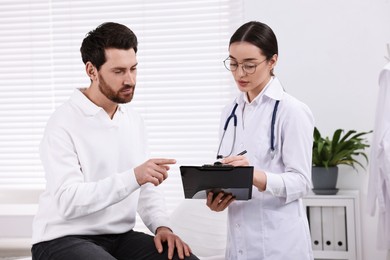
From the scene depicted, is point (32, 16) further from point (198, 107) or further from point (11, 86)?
point (198, 107)

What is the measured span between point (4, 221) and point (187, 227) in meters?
0.91

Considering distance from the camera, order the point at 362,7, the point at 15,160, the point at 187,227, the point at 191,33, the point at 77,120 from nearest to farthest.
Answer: the point at 77,120 → the point at 187,227 → the point at 362,7 → the point at 191,33 → the point at 15,160

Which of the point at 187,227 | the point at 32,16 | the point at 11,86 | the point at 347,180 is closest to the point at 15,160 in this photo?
the point at 11,86

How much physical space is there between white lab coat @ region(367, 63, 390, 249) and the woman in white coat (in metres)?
1.03

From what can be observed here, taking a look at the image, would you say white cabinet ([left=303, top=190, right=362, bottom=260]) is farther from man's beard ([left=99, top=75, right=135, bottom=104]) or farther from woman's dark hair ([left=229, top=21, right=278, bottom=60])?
man's beard ([left=99, top=75, right=135, bottom=104])

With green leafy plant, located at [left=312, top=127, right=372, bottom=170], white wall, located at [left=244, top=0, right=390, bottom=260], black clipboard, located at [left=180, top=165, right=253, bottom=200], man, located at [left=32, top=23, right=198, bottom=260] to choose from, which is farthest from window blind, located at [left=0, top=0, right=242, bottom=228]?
black clipboard, located at [left=180, top=165, right=253, bottom=200]

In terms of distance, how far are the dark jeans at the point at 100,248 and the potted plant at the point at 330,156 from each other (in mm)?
1675

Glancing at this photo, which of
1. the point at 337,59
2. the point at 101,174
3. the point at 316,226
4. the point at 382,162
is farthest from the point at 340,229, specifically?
the point at 101,174

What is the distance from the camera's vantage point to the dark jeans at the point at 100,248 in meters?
2.04

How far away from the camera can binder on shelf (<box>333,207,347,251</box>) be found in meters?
3.67

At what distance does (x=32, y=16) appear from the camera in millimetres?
4531

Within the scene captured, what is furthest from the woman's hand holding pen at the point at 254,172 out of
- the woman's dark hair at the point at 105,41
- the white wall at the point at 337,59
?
the white wall at the point at 337,59

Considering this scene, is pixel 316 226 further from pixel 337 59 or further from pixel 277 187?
pixel 277 187

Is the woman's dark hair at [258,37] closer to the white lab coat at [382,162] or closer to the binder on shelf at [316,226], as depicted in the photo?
the white lab coat at [382,162]
